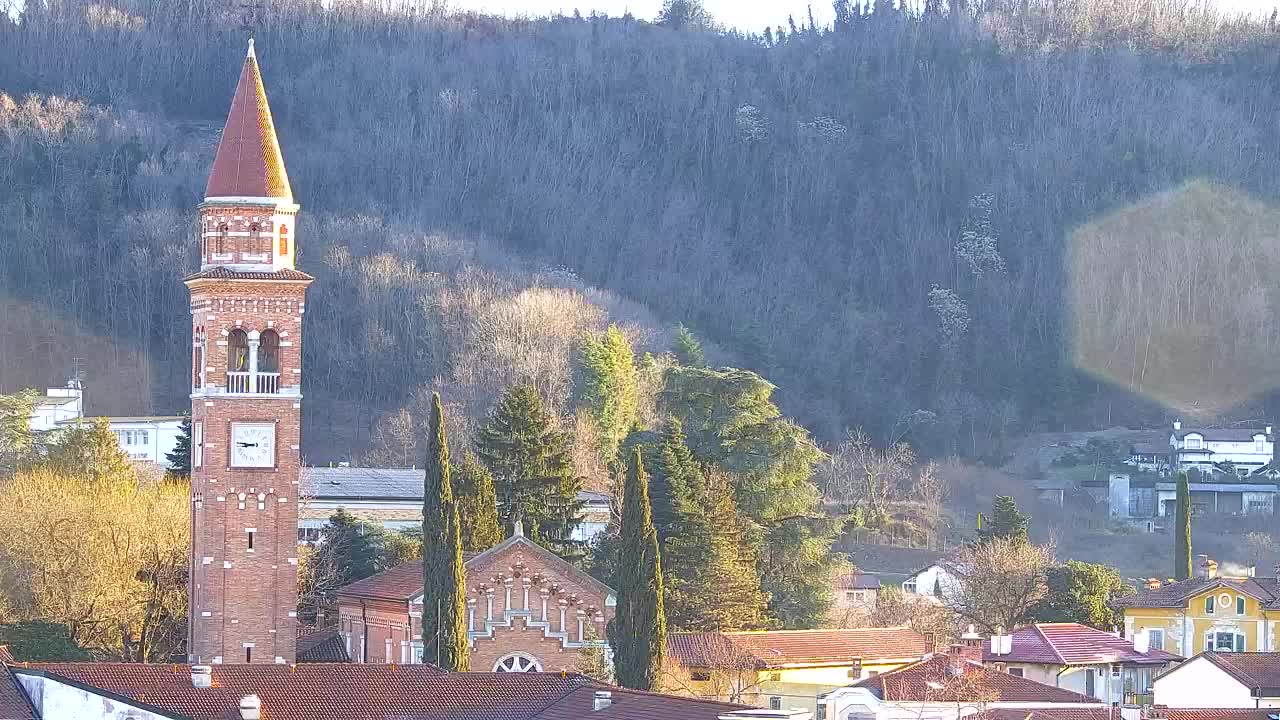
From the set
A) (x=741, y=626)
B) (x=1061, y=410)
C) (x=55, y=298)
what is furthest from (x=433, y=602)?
(x=1061, y=410)

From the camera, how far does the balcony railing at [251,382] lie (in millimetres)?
58500

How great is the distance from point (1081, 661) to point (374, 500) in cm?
2645

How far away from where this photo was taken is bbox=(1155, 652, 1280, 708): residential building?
6144cm

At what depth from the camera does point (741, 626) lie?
7031 centimetres

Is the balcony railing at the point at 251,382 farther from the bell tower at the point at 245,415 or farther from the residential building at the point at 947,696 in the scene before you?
the residential building at the point at 947,696

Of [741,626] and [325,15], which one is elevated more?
[325,15]

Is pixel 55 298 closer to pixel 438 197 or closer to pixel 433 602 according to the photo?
pixel 438 197

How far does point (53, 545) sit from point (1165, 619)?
31257mm

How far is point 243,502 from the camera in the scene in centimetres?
5800

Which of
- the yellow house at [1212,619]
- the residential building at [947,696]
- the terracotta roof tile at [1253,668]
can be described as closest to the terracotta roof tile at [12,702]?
the residential building at [947,696]

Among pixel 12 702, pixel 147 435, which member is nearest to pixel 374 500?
pixel 147 435

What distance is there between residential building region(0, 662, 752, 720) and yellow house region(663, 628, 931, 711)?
9.76m

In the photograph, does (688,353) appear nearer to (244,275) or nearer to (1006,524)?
(1006,524)

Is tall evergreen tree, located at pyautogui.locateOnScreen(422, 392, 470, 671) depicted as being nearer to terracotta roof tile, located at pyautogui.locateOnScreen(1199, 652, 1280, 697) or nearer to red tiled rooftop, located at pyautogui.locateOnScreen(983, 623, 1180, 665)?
red tiled rooftop, located at pyautogui.locateOnScreen(983, 623, 1180, 665)
